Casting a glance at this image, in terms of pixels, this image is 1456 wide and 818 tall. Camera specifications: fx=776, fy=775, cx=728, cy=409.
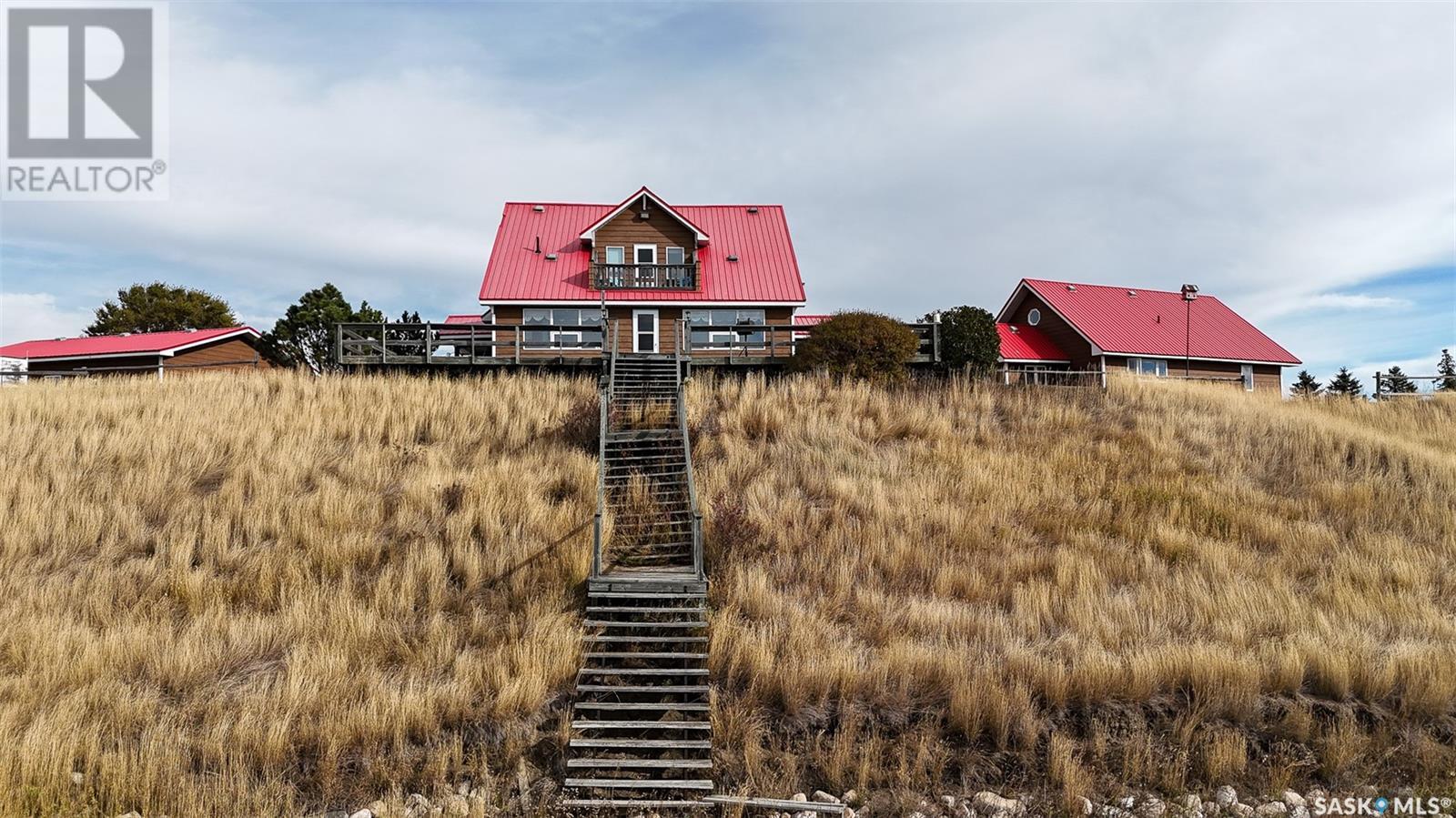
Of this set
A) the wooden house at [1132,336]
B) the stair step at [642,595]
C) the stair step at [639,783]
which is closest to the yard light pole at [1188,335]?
the wooden house at [1132,336]

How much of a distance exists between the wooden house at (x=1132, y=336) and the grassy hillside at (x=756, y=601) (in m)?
18.4

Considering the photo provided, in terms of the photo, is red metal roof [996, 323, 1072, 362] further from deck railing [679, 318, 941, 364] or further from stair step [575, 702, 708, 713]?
stair step [575, 702, 708, 713]

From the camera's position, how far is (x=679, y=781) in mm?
8320

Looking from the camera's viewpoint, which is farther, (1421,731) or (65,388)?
(65,388)

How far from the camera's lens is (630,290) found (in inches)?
1144

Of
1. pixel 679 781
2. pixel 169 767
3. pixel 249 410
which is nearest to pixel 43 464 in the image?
pixel 249 410

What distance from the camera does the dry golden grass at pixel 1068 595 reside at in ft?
29.1

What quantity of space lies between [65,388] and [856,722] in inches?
906

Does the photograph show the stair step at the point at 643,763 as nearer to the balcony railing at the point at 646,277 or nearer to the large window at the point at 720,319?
the large window at the point at 720,319

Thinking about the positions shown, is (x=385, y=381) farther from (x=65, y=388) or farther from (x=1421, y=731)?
(x=1421, y=731)

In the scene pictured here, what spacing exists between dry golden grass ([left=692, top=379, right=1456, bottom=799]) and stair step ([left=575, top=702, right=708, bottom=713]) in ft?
1.28

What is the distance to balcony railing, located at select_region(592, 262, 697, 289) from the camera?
29.1 m

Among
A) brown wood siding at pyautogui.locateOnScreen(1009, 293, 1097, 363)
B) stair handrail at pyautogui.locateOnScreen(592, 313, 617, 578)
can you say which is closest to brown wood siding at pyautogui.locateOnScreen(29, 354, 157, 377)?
stair handrail at pyautogui.locateOnScreen(592, 313, 617, 578)

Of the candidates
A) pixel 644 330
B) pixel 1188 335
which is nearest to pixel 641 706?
pixel 644 330
